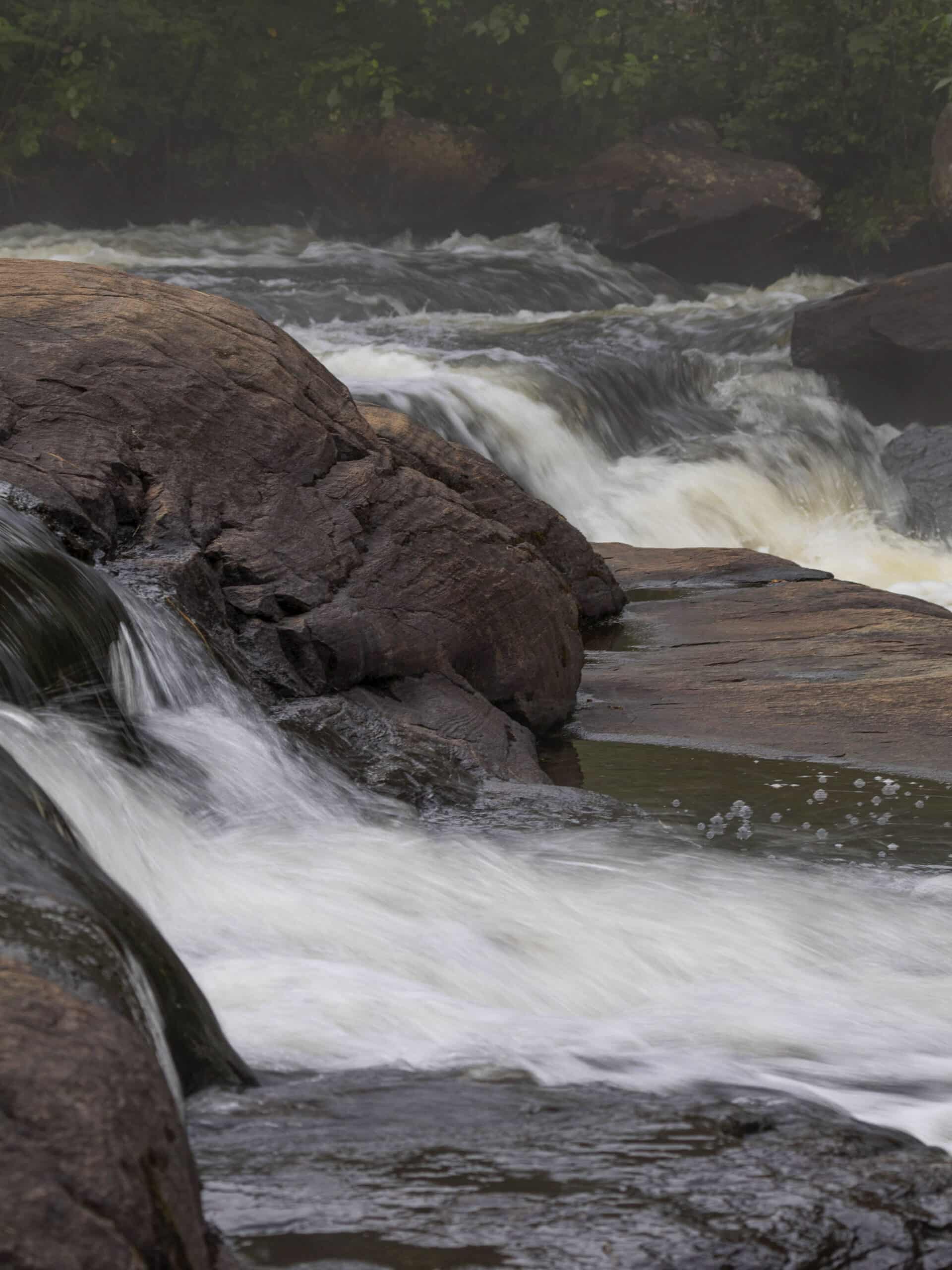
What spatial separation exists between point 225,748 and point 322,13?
19531 mm

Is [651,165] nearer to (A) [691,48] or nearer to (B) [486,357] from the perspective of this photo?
(A) [691,48]

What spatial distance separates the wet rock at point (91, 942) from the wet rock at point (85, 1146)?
0.37 feet

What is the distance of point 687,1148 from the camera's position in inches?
88.0

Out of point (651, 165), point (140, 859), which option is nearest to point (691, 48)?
point (651, 165)

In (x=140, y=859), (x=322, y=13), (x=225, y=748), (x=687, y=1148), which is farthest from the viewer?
(x=322, y=13)

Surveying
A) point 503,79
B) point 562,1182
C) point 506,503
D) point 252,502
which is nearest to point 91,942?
point 562,1182

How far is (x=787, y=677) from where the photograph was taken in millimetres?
6016

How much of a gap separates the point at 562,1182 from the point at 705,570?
19.8ft

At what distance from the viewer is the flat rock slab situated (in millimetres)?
5363

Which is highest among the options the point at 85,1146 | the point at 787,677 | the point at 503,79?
the point at 503,79

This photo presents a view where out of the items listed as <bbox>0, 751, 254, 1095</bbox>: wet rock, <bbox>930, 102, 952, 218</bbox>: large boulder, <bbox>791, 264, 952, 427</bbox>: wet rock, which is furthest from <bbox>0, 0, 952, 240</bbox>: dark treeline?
<bbox>0, 751, 254, 1095</bbox>: wet rock

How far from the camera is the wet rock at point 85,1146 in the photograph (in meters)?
1.44

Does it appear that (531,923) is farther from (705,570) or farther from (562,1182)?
(705,570)

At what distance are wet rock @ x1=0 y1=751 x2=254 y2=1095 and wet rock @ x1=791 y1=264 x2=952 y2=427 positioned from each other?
13.0m
